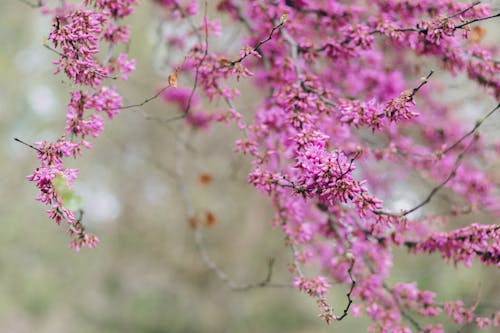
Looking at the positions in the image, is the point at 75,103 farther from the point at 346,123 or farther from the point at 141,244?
the point at 141,244

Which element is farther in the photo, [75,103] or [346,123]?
[346,123]

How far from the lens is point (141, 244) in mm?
8062

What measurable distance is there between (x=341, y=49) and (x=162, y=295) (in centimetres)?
594

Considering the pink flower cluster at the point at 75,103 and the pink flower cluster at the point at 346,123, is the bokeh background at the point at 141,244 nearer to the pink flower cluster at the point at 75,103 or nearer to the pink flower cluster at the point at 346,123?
the pink flower cluster at the point at 346,123

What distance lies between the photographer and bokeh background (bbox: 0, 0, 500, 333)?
23.8 ft

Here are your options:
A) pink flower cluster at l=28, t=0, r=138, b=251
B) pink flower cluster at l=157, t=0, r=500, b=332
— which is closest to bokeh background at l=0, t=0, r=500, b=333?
pink flower cluster at l=157, t=0, r=500, b=332

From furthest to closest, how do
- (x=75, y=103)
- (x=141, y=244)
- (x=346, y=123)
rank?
(x=141, y=244) → (x=346, y=123) → (x=75, y=103)

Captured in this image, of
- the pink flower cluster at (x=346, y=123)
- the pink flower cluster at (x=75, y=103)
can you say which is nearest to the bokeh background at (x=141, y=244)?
the pink flower cluster at (x=346, y=123)

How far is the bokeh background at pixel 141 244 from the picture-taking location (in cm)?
727

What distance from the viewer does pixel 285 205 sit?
2195 mm

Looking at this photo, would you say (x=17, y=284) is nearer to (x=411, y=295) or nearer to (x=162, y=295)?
(x=162, y=295)

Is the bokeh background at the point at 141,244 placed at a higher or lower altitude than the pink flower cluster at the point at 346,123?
higher

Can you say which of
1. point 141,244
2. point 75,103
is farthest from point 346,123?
point 141,244

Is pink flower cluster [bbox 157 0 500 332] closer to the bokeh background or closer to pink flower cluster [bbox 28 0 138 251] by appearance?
pink flower cluster [bbox 28 0 138 251]
